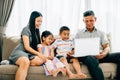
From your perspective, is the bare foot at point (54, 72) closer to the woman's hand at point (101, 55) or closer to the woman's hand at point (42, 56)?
the woman's hand at point (42, 56)

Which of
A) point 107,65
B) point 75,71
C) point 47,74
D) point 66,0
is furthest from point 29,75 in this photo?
point 66,0

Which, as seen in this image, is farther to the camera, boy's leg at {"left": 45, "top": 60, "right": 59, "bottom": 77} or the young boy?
the young boy

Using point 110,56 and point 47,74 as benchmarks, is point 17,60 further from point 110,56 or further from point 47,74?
point 110,56

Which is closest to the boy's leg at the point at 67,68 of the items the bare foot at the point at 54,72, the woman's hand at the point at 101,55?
the bare foot at the point at 54,72

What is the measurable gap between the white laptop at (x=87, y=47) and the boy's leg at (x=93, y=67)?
8 centimetres

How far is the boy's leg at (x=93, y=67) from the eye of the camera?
2756 millimetres

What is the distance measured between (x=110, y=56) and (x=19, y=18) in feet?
5.50

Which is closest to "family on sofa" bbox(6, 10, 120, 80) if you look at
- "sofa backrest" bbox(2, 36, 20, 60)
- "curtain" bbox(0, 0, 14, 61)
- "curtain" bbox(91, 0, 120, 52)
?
"sofa backrest" bbox(2, 36, 20, 60)

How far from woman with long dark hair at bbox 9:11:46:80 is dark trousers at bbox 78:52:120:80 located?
0.53 m

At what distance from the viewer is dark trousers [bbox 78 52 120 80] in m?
2.76

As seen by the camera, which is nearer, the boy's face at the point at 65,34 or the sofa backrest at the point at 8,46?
the boy's face at the point at 65,34

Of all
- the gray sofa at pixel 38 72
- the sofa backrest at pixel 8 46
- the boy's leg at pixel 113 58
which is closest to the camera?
the gray sofa at pixel 38 72

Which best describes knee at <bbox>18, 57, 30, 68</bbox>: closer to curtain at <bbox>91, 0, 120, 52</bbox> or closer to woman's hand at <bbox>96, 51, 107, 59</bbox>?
woman's hand at <bbox>96, 51, 107, 59</bbox>

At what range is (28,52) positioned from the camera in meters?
3.10
